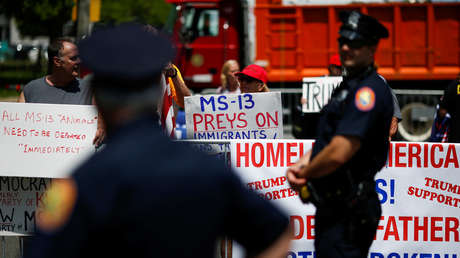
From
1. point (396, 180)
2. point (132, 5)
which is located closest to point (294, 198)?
point (396, 180)

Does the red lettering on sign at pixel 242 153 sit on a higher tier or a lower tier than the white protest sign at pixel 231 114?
lower

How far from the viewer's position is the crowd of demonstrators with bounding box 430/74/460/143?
789 cm

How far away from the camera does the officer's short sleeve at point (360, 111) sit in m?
3.65

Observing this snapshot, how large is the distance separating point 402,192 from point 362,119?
231 centimetres

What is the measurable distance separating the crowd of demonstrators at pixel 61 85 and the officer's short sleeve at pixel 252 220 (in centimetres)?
414

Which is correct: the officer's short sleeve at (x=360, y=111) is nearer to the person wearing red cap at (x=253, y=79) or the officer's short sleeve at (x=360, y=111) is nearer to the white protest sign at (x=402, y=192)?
the white protest sign at (x=402, y=192)

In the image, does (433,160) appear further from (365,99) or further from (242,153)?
(365,99)

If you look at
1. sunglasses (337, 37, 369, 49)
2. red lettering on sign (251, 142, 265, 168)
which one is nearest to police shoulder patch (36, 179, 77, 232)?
sunglasses (337, 37, 369, 49)

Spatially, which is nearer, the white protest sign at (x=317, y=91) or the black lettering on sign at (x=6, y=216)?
the black lettering on sign at (x=6, y=216)

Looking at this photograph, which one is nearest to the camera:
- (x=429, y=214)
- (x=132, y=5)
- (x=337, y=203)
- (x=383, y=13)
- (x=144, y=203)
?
(x=144, y=203)

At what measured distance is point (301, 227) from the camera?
19.3 ft

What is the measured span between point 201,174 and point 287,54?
573 inches

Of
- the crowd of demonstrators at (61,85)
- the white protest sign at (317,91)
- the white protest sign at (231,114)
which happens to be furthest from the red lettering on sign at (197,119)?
the white protest sign at (317,91)

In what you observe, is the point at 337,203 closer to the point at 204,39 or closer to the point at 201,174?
the point at 201,174
